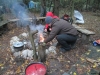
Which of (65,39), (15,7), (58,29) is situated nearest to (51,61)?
(65,39)

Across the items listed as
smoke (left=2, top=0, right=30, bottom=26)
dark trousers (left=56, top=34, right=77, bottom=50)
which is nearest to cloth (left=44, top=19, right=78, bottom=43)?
dark trousers (left=56, top=34, right=77, bottom=50)

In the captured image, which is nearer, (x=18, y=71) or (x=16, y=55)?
(x=18, y=71)

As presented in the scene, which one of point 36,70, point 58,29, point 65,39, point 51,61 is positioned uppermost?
point 58,29

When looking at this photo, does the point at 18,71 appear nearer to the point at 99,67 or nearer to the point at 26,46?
the point at 26,46

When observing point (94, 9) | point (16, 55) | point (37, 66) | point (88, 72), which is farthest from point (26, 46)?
point (94, 9)

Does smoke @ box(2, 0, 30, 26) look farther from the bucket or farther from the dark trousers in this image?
the bucket

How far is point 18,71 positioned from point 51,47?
71.6 inches

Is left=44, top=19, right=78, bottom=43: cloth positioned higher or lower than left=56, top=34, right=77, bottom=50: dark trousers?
higher

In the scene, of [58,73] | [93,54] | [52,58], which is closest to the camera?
[58,73]

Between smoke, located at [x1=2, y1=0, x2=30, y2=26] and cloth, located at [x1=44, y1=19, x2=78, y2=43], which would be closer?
cloth, located at [x1=44, y1=19, x2=78, y2=43]

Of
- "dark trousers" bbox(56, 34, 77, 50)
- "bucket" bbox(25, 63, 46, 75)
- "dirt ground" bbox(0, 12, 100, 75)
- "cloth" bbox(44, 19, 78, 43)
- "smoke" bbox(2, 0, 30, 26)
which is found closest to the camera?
"bucket" bbox(25, 63, 46, 75)

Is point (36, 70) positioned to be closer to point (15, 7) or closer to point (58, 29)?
point (58, 29)

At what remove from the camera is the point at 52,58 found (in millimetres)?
4934

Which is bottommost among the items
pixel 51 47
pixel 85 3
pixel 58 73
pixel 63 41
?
pixel 58 73
